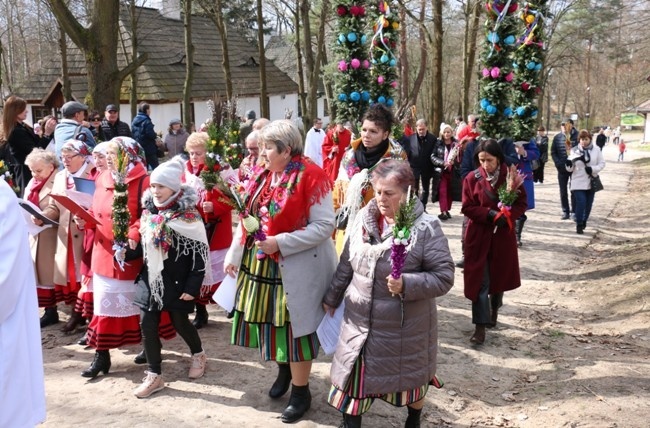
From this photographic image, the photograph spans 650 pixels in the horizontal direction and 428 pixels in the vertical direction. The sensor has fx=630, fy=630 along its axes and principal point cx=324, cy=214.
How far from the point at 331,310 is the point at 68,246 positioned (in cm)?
320

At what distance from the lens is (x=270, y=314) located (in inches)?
168

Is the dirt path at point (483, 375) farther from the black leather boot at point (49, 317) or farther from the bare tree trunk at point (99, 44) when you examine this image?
the bare tree trunk at point (99, 44)

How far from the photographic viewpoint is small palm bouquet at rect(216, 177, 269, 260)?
413cm

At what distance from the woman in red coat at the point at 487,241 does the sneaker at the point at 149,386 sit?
2.90 metres

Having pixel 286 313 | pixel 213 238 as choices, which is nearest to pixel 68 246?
pixel 213 238

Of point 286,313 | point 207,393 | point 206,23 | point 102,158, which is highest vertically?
point 206,23

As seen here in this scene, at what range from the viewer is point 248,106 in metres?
36.5

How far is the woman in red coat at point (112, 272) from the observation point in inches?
193

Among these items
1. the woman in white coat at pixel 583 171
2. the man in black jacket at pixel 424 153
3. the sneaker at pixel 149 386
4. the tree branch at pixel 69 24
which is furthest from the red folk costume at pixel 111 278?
the woman in white coat at pixel 583 171

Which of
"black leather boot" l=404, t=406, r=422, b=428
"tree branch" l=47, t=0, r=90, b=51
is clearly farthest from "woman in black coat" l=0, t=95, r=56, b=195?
"black leather boot" l=404, t=406, r=422, b=428

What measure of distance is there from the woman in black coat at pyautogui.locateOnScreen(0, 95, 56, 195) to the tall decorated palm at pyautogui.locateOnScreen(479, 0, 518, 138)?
6.47 metres

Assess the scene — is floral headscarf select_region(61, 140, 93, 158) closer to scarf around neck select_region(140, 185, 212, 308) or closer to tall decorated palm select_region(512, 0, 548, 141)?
scarf around neck select_region(140, 185, 212, 308)

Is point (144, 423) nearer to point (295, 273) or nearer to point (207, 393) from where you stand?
point (207, 393)

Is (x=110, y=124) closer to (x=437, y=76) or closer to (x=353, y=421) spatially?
(x=353, y=421)
